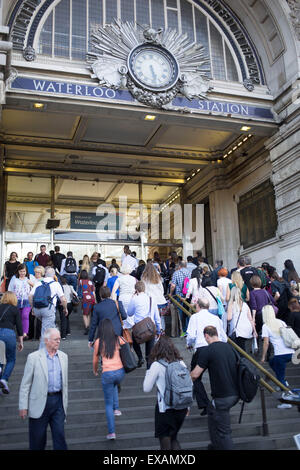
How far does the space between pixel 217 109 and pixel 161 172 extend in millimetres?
6088

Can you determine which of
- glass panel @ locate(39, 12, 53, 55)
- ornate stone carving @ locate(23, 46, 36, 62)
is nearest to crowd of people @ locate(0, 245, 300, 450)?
ornate stone carving @ locate(23, 46, 36, 62)

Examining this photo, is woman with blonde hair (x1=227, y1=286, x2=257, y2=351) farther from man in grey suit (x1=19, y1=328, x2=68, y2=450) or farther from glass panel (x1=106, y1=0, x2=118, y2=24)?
glass panel (x1=106, y1=0, x2=118, y2=24)

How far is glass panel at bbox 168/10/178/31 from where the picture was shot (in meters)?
16.0

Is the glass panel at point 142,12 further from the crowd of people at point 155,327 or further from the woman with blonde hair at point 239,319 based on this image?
the woman with blonde hair at point 239,319

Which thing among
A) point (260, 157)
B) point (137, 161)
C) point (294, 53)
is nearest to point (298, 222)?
point (260, 157)

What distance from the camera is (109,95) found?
14.0 meters

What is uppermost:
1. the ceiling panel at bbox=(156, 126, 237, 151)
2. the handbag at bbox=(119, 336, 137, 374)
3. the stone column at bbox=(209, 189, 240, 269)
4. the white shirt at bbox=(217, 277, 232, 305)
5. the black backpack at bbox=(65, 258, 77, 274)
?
the ceiling panel at bbox=(156, 126, 237, 151)

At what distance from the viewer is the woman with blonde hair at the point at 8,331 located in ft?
24.0

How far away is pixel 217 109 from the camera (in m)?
15.2

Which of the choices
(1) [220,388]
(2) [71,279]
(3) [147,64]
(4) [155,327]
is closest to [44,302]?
(4) [155,327]

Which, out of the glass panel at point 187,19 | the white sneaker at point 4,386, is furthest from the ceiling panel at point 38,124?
the white sneaker at point 4,386

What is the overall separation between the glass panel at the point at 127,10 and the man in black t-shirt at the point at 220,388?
12.9 meters

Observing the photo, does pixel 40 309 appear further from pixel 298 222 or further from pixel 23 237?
pixel 23 237

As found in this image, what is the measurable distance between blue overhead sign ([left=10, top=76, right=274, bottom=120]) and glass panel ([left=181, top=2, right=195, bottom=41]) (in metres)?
2.75
